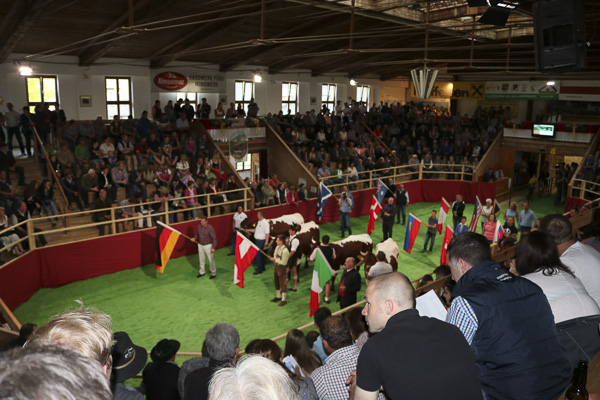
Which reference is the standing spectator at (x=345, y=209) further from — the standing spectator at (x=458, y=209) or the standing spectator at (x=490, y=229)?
the standing spectator at (x=490, y=229)

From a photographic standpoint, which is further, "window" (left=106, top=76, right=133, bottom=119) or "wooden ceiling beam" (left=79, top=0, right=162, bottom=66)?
"window" (left=106, top=76, right=133, bottom=119)

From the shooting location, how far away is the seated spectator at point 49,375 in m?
0.97

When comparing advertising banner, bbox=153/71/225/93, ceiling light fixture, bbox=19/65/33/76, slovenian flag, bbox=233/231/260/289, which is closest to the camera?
slovenian flag, bbox=233/231/260/289

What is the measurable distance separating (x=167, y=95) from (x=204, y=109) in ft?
8.07

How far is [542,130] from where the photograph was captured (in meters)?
25.8

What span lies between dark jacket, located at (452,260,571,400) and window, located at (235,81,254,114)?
2633 cm

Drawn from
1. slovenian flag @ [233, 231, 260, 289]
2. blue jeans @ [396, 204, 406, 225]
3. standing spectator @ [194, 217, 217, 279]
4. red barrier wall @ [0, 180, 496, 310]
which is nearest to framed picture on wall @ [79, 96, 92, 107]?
red barrier wall @ [0, 180, 496, 310]

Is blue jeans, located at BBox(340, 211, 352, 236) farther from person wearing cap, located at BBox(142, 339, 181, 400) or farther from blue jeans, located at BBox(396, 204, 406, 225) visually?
person wearing cap, located at BBox(142, 339, 181, 400)

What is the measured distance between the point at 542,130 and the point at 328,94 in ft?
47.4

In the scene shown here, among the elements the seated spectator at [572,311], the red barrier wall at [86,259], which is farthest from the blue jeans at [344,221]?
the seated spectator at [572,311]

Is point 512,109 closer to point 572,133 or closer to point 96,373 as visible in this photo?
point 572,133

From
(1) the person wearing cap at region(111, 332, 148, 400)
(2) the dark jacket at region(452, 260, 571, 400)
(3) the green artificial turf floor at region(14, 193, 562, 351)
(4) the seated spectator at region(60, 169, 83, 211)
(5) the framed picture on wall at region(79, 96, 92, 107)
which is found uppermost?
(5) the framed picture on wall at region(79, 96, 92, 107)

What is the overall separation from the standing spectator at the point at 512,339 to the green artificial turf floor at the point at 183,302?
7.41 meters

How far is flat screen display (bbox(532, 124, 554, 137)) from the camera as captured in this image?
25.5m
